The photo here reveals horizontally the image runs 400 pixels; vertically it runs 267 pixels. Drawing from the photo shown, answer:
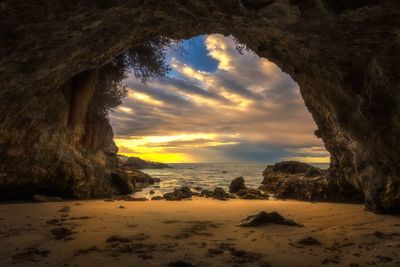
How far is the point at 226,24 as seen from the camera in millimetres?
5523

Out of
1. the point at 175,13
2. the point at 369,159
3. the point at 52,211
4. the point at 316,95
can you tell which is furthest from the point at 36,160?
the point at 369,159

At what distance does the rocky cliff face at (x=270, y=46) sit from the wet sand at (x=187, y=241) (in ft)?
5.47

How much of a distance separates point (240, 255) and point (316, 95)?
17.0 ft

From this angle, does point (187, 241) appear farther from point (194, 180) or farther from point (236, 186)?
point (194, 180)

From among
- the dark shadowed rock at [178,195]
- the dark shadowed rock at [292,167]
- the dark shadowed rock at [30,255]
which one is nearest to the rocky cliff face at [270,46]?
the dark shadowed rock at [30,255]

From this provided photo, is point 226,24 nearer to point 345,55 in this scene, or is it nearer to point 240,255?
point 345,55

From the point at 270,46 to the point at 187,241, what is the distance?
4619 mm

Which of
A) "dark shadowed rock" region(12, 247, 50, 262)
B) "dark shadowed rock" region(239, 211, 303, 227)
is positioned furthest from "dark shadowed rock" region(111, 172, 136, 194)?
"dark shadowed rock" region(12, 247, 50, 262)

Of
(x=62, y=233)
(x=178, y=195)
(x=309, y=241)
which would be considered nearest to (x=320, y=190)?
(x=178, y=195)

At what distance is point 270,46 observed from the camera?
22.8 ft

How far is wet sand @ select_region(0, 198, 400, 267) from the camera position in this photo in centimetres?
372

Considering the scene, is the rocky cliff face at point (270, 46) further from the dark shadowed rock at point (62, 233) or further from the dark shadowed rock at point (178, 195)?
the dark shadowed rock at point (178, 195)

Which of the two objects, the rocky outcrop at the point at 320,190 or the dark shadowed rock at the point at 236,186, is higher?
the rocky outcrop at the point at 320,190

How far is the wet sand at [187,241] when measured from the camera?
3725 mm
